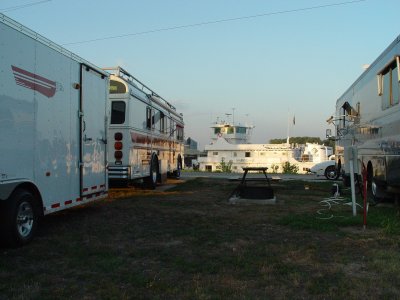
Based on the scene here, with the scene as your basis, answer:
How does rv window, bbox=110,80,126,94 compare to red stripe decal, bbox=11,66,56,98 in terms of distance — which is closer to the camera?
red stripe decal, bbox=11,66,56,98

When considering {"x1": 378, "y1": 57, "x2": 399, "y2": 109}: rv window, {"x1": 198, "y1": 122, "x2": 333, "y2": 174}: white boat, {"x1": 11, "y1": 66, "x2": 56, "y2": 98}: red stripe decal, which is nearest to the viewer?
{"x1": 11, "y1": 66, "x2": 56, "y2": 98}: red stripe decal

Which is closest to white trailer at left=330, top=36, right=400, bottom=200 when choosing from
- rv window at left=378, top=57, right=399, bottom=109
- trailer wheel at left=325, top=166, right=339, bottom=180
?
rv window at left=378, top=57, right=399, bottom=109

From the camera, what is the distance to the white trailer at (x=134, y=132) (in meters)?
11.7

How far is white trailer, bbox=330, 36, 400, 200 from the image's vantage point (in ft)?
29.0

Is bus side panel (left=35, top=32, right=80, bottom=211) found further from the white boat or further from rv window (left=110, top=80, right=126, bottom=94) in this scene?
the white boat

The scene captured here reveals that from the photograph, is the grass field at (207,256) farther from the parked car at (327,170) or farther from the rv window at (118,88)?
the parked car at (327,170)

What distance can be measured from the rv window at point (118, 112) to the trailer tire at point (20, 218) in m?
5.33

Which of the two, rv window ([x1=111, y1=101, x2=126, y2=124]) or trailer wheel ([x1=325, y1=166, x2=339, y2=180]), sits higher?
rv window ([x1=111, y1=101, x2=126, y2=124])

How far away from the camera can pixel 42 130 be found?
274 inches

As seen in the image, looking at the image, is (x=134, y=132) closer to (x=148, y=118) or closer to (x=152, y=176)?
(x=148, y=118)

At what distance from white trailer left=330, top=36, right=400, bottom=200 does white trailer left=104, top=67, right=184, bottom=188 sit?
5505 mm

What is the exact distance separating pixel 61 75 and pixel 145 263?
3.80m

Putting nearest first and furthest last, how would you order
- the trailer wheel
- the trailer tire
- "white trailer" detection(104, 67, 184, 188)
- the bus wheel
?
the trailer tire, "white trailer" detection(104, 67, 184, 188), the bus wheel, the trailer wheel

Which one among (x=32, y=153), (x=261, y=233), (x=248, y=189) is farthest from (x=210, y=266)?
(x=248, y=189)
